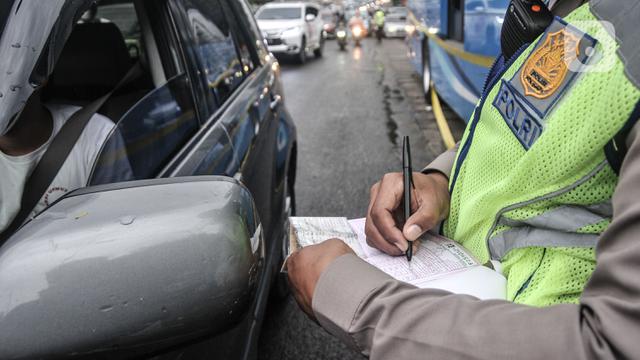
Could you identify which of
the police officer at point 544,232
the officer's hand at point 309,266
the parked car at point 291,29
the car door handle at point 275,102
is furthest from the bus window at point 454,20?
the parked car at point 291,29

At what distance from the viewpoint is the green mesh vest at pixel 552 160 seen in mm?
714

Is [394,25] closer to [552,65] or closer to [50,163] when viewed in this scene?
[50,163]

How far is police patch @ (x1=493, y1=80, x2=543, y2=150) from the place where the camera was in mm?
842

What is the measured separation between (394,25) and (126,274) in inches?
855

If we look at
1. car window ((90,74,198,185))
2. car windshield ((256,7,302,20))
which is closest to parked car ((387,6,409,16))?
car windshield ((256,7,302,20))

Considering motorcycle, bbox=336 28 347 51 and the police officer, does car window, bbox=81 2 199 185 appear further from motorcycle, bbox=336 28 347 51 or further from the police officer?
motorcycle, bbox=336 28 347 51

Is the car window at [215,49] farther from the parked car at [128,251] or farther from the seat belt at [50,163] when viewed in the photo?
the seat belt at [50,163]

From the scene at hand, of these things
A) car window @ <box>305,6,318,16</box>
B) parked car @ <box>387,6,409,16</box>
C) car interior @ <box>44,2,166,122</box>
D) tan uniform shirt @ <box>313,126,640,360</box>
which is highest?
car interior @ <box>44,2,166,122</box>

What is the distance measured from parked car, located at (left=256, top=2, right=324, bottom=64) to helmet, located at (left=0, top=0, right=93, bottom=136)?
41.7 ft

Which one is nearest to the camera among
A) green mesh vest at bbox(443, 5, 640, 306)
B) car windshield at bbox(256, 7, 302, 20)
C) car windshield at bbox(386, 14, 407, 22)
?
green mesh vest at bbox(443, 5, 640, 306)

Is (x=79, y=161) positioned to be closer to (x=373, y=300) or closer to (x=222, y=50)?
(x=373, y=300)

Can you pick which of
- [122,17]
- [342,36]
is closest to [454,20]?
[122,17]

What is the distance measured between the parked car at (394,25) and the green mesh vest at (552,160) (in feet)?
69.1

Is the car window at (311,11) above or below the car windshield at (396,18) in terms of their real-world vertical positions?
above
